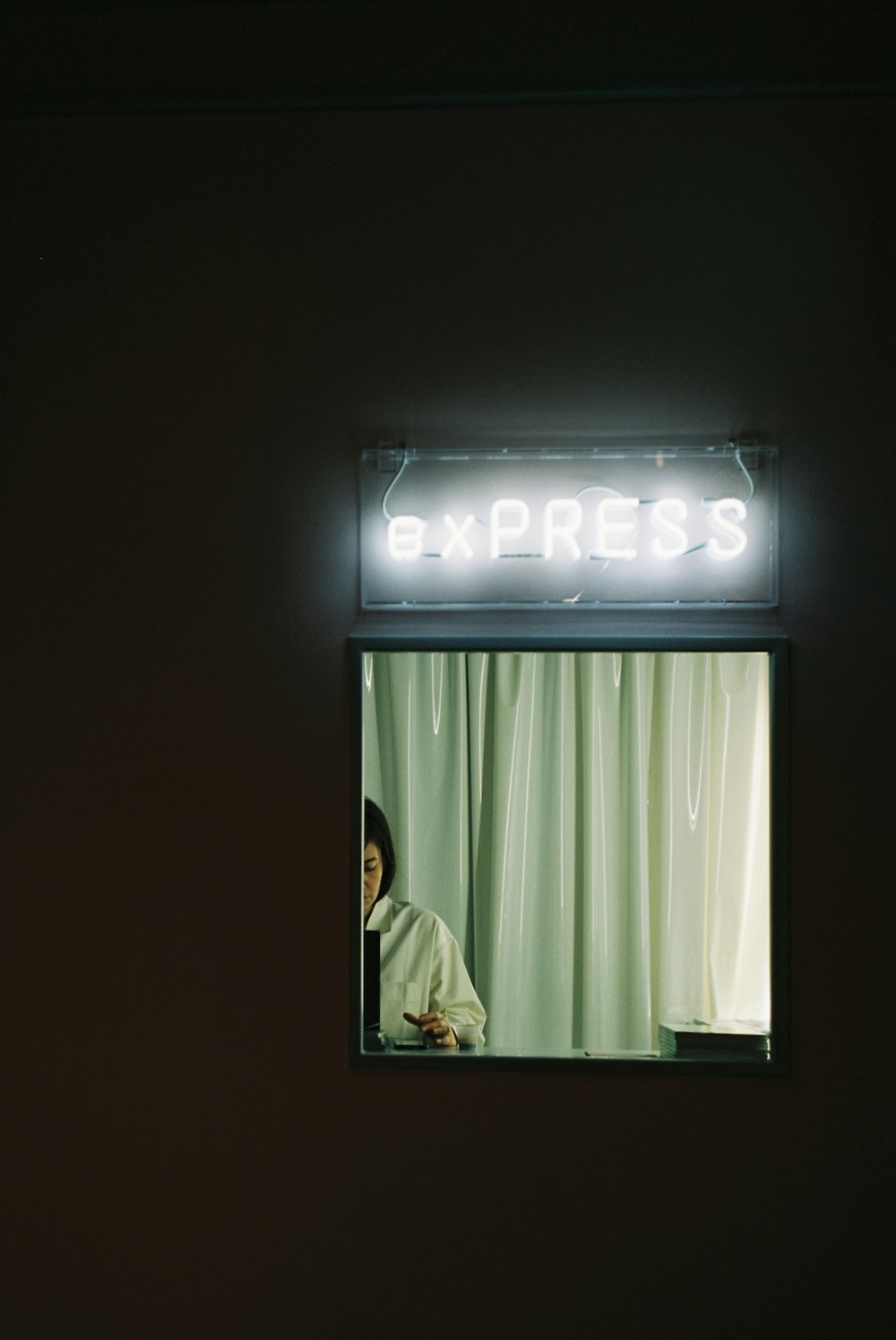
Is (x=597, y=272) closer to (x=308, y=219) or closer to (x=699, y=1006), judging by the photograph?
(x=308, y=219)

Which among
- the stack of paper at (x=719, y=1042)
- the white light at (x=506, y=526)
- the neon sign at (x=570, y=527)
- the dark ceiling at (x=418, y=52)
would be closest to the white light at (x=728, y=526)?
the neon sign at (x=570, y=527)

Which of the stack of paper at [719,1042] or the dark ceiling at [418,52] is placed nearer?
the stack of paper at [719,1042]

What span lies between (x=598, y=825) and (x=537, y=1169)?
821 millimetres

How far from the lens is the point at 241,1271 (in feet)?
8.55

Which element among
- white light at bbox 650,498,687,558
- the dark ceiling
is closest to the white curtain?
white light at bbox 650,498,687,558

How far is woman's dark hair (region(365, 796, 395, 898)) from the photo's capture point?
8.80ft

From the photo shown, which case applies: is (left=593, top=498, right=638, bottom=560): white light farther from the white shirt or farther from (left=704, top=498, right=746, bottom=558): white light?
the white shirt

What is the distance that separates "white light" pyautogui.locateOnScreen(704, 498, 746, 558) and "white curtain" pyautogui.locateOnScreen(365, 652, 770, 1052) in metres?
0.25

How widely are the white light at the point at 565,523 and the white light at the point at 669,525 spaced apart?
0.18 metres

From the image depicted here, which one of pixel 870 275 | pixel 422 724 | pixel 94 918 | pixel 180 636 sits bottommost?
pixel 94 918

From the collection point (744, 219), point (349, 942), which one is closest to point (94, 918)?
point (349, 942)

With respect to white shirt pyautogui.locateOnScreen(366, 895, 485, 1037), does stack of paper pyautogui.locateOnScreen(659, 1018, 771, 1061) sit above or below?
below

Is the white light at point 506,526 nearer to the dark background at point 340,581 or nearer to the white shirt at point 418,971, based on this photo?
the dark background at point 340,581

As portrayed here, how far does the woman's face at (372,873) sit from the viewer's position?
2664 millimetres
